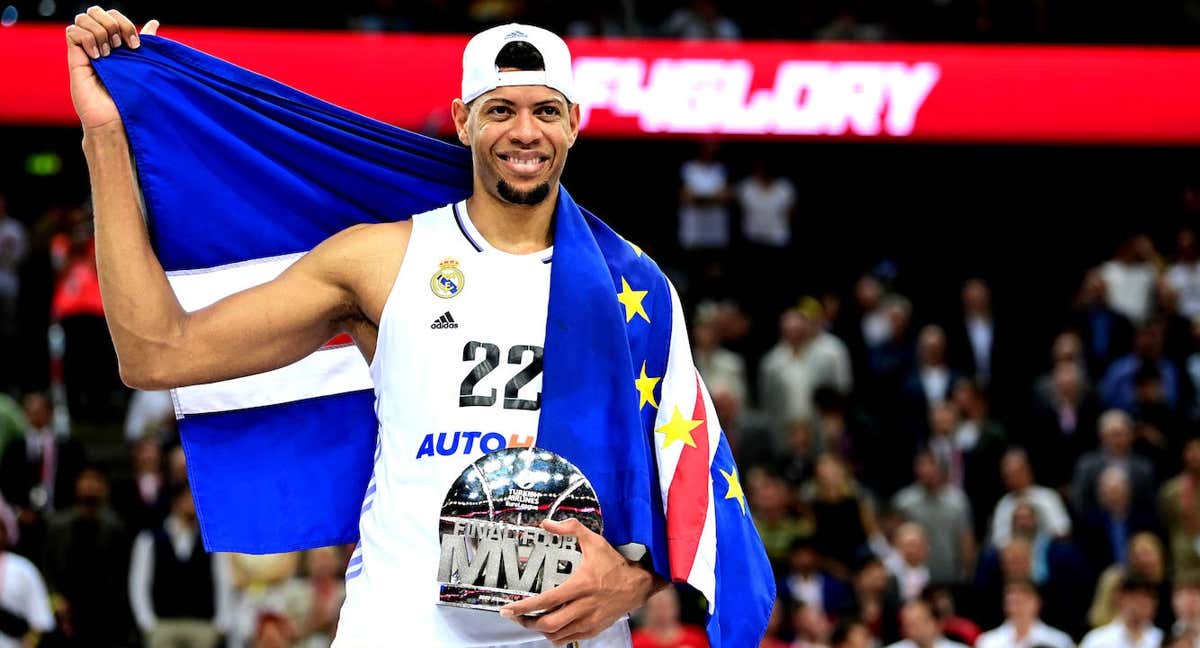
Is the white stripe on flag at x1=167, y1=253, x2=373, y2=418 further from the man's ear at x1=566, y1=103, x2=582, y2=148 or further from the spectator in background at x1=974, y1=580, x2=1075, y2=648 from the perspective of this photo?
the spectator in background at x1=974, y1=580, x2=1075, y2=648

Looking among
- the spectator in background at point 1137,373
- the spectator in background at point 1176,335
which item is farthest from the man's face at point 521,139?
the spectator in background at point 1176,335

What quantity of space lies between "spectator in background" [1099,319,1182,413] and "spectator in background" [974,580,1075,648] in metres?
3.94

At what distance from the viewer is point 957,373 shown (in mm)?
15117

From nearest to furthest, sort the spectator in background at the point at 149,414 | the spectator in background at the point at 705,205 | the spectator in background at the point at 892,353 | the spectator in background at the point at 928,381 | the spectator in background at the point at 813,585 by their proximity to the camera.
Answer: the spectator in background at the point at 813,585
the spectator in background at the point at 149,414
the spectator in background at the point at 928,381
the spectator in background at the point at 892,353
the spectator in background at the point at 705,205

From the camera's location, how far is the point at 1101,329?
623 inches

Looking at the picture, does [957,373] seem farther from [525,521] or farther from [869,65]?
[525,521]

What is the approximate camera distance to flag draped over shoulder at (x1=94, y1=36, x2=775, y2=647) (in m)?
4.39

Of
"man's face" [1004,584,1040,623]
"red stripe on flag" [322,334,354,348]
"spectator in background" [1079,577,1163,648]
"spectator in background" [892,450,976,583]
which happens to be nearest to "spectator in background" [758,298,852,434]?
"spectator in background" [892,450,976,583]

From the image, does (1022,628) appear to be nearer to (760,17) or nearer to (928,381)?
(928,381)

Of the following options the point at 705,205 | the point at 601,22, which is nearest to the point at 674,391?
the point at 601,22

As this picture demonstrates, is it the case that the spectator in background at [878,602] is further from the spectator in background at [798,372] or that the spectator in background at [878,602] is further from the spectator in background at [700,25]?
the spectator in background at [700,25]

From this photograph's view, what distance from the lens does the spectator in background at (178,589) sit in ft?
39.4

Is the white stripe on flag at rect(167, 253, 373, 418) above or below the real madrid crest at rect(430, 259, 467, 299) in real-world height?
below

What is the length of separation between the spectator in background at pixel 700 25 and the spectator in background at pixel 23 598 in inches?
307
